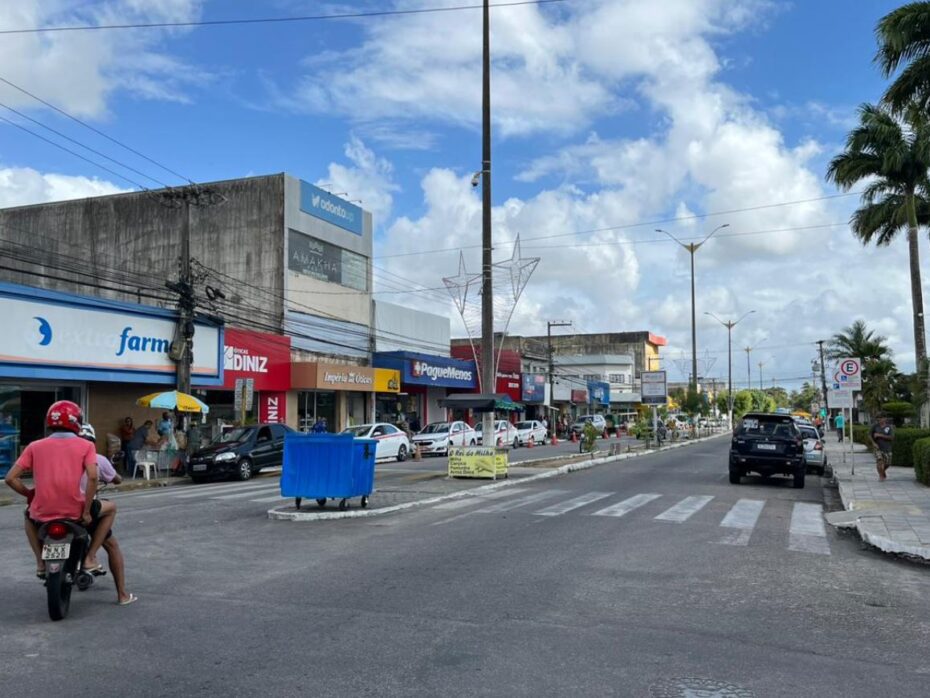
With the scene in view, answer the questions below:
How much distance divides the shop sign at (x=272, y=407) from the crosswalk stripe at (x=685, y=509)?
68.5 ft

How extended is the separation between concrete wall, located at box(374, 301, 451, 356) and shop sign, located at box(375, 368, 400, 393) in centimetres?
363

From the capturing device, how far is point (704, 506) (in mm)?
15133

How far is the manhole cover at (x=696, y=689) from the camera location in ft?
16.3

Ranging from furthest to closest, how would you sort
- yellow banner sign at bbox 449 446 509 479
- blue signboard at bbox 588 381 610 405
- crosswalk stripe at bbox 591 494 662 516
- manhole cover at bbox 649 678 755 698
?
1. blue signboard at bbox 588 381 610 405
2. yellow banner sign at bbox 449 446 509 479
3. crosswalk stripe at bbox 591 494 662 516
4. manhole cover at bbox 649 678 755 698

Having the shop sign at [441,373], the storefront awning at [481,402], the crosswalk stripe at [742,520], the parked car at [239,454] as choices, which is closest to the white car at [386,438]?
the parked car at [239,454]

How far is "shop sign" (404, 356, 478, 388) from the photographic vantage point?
42562 millimetres

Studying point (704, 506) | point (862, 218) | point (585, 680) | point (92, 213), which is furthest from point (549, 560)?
point (92, 213)

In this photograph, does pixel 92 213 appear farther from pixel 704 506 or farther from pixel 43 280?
pixel 704 506

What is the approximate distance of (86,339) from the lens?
2306cm

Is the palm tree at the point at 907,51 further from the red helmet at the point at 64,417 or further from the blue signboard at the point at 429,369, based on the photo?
the blue signboard at the point at 429,369

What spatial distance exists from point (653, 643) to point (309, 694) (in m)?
2.61

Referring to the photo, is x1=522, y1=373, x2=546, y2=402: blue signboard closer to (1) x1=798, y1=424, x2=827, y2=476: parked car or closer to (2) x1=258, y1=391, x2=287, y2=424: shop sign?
(2) x1=258, y1=391, x2=287, y2=424: shop sign

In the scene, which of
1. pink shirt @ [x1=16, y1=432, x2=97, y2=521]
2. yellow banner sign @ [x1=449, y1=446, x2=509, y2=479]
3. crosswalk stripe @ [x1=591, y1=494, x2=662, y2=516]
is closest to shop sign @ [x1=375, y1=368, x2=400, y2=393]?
yellow banner sign @ [x1=449, y1=446, x2=509, y2=479]

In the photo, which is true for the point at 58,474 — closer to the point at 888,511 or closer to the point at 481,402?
the point at 888,511
